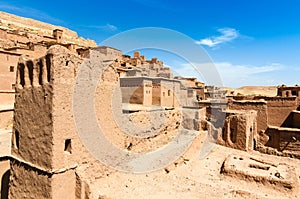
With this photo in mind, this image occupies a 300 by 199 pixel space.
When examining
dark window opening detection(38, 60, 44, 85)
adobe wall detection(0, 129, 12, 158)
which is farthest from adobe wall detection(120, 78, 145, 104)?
dark window opening detection(38, 60, 44, 85)

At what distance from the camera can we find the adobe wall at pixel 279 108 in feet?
49.7

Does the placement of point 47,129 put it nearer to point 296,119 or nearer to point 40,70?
point 40,70

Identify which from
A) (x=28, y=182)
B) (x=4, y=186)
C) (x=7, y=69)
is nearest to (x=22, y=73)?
(x=28, y=182)

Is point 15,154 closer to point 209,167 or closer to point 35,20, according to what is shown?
point 209,167

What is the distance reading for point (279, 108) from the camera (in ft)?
50.6

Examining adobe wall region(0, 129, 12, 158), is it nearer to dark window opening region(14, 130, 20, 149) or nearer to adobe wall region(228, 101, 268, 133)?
dark window opening region(14, 130, 20, 149)

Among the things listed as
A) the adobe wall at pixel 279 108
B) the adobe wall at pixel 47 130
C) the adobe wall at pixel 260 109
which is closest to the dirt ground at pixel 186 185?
the adobe wall at pixel 47 130

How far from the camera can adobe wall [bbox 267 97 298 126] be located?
596 inches

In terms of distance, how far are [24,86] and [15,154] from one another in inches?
67.1

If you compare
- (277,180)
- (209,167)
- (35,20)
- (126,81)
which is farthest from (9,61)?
(35,20)

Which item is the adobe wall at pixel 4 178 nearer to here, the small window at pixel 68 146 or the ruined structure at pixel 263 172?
the small window at pixel 68 146

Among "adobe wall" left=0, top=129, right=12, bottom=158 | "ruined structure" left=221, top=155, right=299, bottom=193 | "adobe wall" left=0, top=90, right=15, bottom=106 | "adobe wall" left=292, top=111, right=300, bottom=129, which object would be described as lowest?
"ruined structure" left=221, top=155, right=299, bottom=193

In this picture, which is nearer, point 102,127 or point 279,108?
point 102,127

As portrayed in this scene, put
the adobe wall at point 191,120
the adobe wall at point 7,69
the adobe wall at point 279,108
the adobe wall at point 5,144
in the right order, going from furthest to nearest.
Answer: the adobe wall at point 279,108
the adobe wall at point 7,69
the adobe wall at point 191,120
the adobe wall at point 5,144
